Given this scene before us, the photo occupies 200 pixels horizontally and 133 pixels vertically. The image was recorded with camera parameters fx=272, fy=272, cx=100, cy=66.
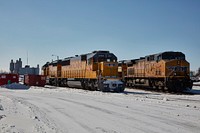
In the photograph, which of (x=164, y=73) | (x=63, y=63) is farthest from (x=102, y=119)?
(x=63, y=63)

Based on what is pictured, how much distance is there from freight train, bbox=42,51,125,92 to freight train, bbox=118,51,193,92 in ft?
4.22

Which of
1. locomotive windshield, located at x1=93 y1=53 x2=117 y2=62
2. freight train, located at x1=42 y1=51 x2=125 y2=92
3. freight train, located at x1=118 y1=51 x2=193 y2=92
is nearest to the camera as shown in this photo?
freight train, located at x1=42 y1=51 x2=125 y2=92

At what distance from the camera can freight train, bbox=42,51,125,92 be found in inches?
931

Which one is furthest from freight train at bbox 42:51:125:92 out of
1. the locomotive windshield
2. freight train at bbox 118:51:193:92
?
freight train at bbox 118:51:193:92

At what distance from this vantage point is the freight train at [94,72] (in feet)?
77.6

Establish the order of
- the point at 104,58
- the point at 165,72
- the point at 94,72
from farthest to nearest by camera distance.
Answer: the point at 104,58 → the point at 165,72 → the point at 94,72

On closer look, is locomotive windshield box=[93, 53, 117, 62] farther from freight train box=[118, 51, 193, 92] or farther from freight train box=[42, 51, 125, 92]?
freight train box=[118, 51, 193, 92]

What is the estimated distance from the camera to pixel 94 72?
25344mm

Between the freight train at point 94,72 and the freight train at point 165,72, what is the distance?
1.29 meters

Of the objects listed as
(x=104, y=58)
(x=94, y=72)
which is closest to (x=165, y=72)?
(x=104, y=58)

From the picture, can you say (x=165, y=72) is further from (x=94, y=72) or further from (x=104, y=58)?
(x=94, y=72)

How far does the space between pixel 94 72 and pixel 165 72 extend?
22.1 ft

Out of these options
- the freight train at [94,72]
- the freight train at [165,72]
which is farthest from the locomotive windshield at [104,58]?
the freight train at [165,72]

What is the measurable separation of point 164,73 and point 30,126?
19978mm
